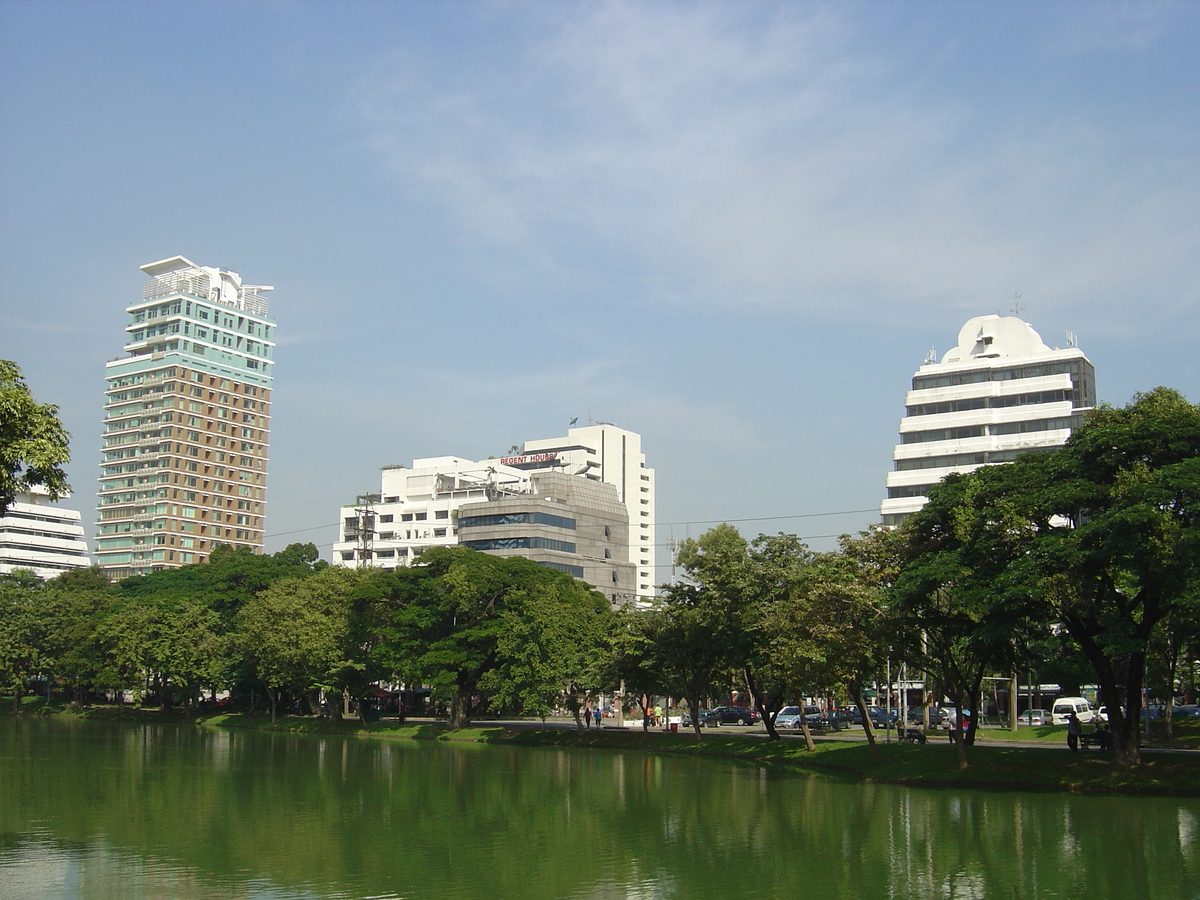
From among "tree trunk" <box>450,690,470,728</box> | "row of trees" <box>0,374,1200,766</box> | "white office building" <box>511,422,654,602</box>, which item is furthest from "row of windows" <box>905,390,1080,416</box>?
"white office building" <box>511,422,654,602</box>

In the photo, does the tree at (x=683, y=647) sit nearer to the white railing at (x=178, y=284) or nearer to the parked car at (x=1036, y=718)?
the parked car at (x=1036, y=718)

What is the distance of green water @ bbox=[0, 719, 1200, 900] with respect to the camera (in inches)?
908

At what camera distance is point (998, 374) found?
107312 millimetres

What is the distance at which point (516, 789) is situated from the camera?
4359 cm

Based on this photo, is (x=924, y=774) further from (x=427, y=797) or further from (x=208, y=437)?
(x=208, y=437)

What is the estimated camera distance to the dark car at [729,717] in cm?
8138

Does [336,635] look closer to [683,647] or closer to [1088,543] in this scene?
[683,647]

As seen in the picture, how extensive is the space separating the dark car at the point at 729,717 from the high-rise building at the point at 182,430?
385 ft

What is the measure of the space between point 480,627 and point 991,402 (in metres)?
56.4

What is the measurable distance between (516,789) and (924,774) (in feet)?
52.6

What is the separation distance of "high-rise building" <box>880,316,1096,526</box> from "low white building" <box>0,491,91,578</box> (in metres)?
134

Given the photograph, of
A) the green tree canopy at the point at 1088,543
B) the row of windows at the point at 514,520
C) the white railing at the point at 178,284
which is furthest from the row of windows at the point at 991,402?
the white railing at the point at 178,284

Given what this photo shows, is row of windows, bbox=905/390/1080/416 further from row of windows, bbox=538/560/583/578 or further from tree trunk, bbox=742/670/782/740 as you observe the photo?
tree trunk, bbox=742/670/782/740

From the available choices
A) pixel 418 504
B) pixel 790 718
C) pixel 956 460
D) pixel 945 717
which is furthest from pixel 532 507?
pixel 945 717
